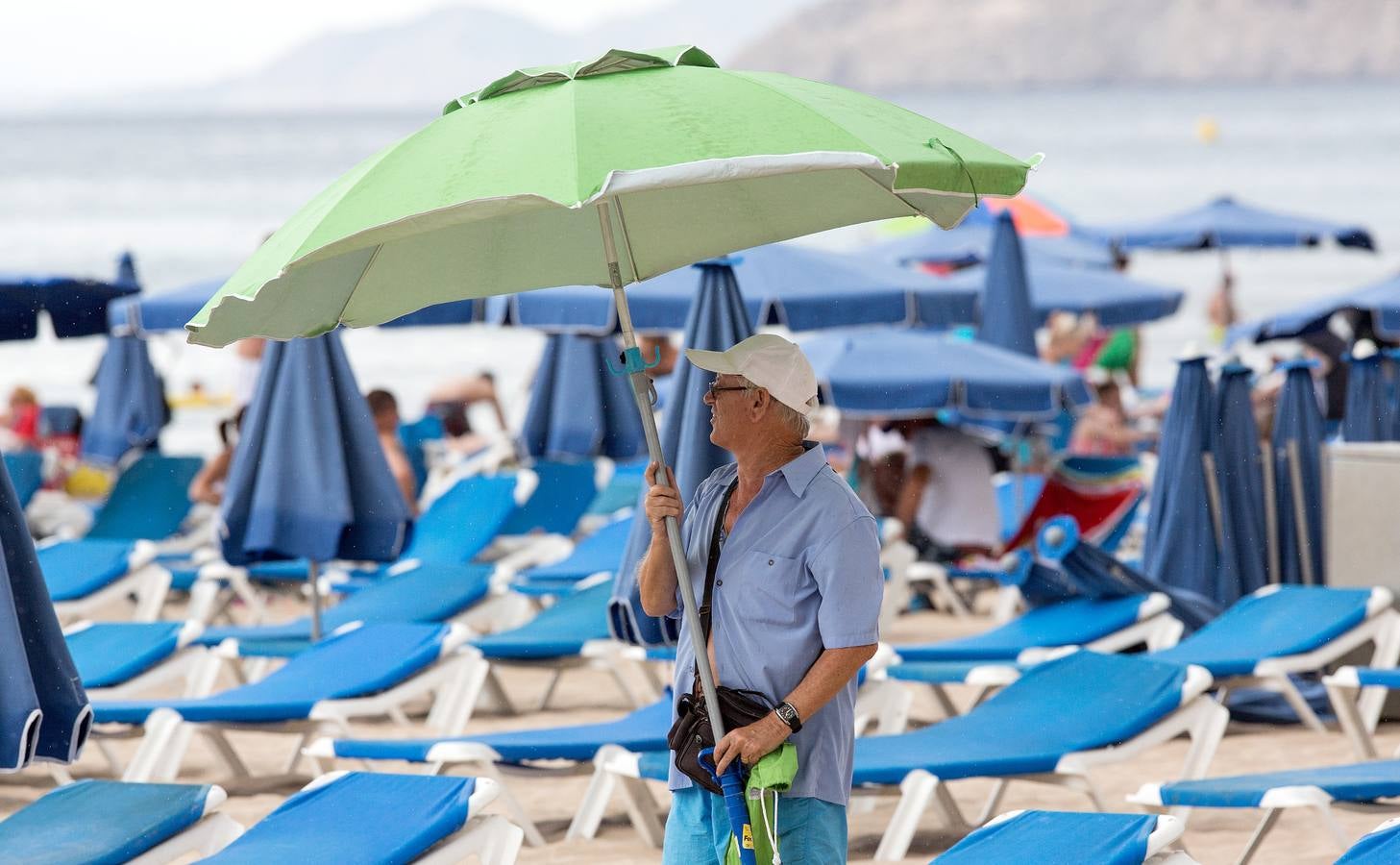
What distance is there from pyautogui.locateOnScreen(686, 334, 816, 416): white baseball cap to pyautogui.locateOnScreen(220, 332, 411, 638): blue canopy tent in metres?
3.76

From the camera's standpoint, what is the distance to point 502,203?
2512 millimetres

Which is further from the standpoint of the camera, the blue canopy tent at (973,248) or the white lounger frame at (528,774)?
the blue canopy tent at (973,248)

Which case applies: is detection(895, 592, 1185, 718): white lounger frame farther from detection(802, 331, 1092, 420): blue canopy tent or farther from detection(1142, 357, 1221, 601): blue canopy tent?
detection(802, 331, 1092, 420): blue canopy tent

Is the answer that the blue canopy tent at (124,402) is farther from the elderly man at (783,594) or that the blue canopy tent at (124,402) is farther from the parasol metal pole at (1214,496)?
the elderly man at (783,594)

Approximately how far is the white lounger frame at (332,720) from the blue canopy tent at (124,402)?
198 inches

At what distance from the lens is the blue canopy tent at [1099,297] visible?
11.6 meters

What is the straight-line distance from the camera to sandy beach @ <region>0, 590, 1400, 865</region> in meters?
4.73

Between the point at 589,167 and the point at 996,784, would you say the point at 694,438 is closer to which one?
the point at 996,784

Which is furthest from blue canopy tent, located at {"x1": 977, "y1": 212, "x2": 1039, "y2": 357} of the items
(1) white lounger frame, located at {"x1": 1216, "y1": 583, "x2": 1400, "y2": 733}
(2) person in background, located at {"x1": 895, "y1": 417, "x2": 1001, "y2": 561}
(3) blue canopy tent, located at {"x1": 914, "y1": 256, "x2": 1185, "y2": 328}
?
(1) white lounger frame, located at {"x1": 1216, "y1": 583, "x2": 1400, "y2": 733}

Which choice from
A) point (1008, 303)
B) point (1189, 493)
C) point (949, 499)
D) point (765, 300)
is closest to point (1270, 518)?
point (1189, 493)

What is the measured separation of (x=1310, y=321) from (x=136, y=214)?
46727mm

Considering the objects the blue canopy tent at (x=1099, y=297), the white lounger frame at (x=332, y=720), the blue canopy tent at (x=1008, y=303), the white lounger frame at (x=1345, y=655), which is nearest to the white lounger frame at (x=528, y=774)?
the white lounger frame at (x=332, y=720)

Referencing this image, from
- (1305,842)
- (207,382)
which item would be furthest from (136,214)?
(1305,842)

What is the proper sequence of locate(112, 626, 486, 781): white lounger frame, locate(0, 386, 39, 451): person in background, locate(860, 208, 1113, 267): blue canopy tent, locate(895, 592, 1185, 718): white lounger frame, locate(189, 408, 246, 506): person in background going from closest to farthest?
locate(112, 626, 486, 781): white lounger frame
locate(895, 592, 1185, 718): white lounger frame
locate(189, 408, 246, 506): person in background
locate(0, 386, 39, 451): person in background
locate(860, 208, 1113, 267): blue canopy tent
